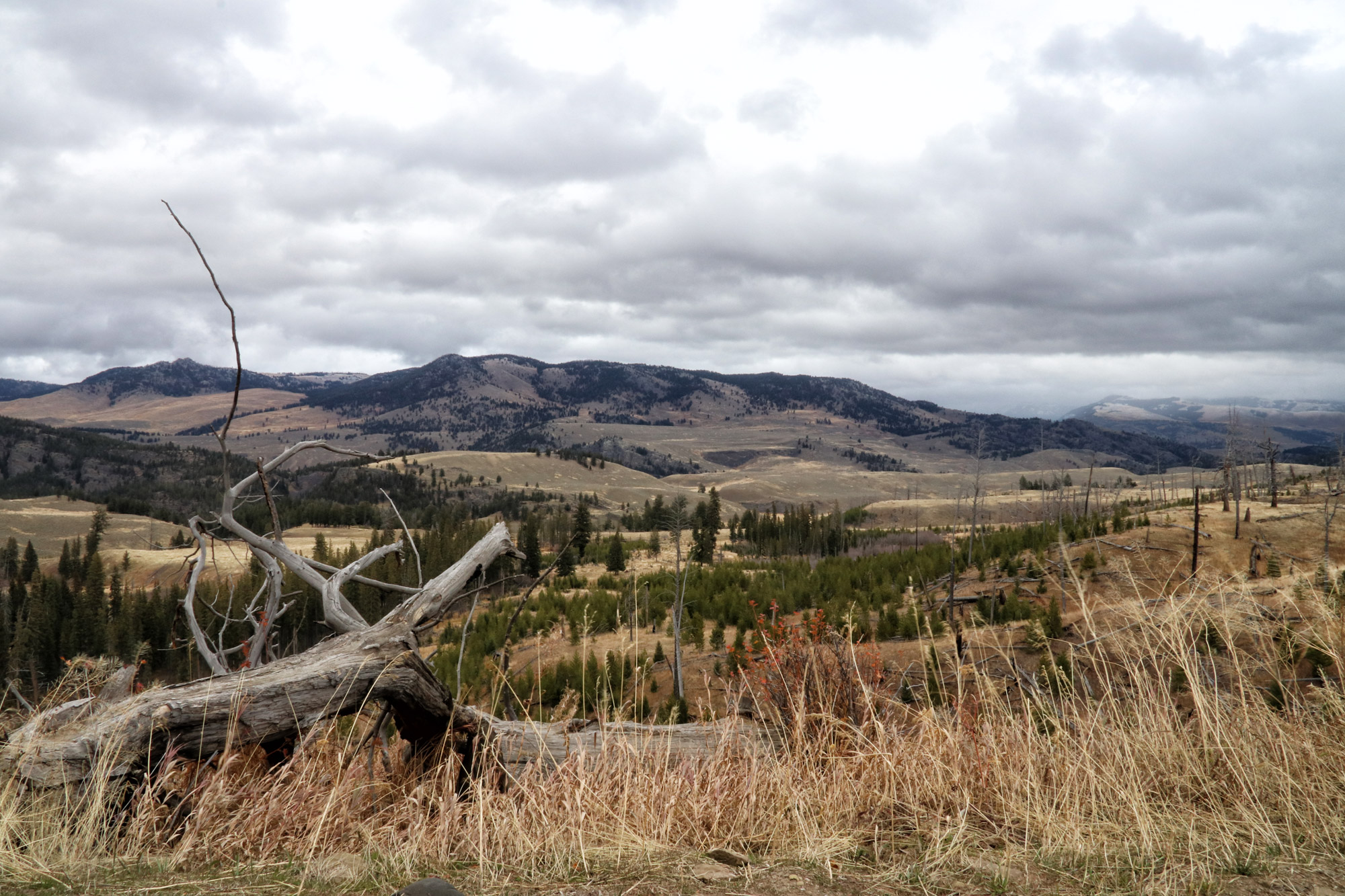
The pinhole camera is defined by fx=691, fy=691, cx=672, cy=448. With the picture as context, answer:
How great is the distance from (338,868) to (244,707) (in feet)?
4.20

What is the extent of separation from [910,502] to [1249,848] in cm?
9704

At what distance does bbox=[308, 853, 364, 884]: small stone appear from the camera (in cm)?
284

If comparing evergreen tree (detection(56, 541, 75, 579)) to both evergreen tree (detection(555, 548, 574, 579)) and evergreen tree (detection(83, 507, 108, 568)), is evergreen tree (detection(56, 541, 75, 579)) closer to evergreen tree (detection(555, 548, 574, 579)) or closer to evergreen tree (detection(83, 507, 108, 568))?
evergreen tree (detection(83, 507, 108, 568))

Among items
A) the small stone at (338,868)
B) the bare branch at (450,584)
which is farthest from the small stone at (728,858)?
the bare branch at (450,584)

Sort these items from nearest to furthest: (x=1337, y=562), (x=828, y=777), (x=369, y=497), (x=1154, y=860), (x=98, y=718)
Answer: (x=1154, y=860) < (x=98, y=718) < (x=828, y=777) < (x=1337, y=562) < (x=369, y=497)

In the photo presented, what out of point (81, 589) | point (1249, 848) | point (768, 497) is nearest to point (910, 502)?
point (768, 497)

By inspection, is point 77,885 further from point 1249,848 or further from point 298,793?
point 1249,848

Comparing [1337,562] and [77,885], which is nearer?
[77,885]

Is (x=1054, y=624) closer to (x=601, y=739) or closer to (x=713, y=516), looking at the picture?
(x=601, y=739)

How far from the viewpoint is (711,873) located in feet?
9.38

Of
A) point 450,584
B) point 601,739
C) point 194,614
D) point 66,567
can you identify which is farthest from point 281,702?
point 66,567

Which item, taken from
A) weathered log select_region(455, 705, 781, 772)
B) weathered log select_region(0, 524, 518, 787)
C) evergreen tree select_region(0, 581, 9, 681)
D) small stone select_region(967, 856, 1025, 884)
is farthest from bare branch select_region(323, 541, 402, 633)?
evergreen tree select_region(0, 581, 9, 681)

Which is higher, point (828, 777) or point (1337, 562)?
point (828, 777)

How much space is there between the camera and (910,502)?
94938mm
